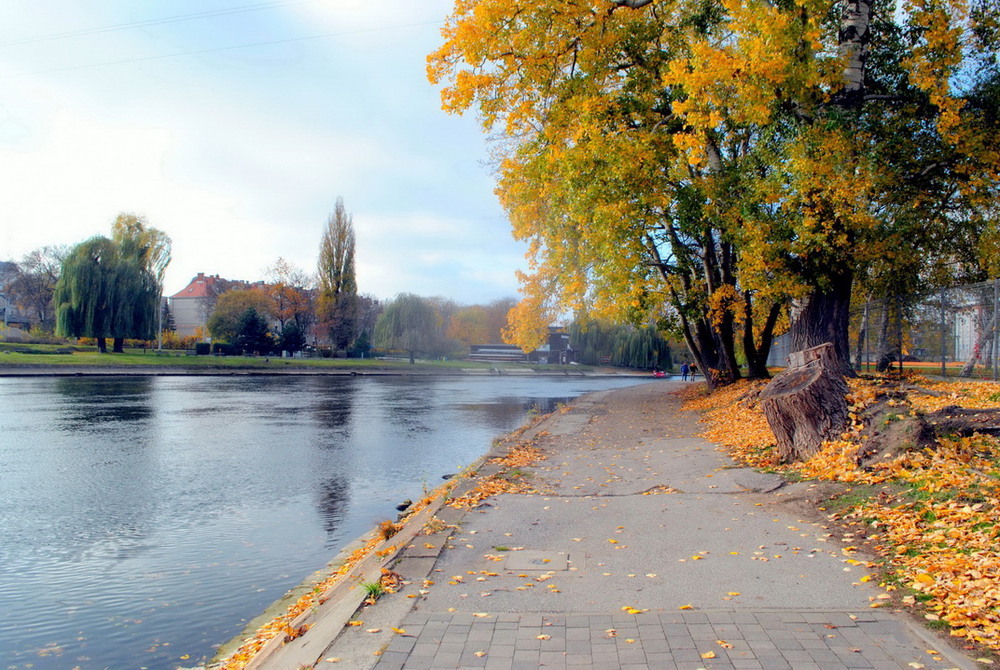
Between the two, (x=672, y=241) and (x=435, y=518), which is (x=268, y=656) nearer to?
(x=435, y=518)

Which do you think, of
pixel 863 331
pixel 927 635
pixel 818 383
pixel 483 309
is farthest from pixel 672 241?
pixel 483 309

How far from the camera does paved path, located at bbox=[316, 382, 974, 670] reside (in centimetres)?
364

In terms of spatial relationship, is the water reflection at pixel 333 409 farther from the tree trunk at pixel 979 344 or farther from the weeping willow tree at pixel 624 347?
the weeping willow tree at pixel 624 347

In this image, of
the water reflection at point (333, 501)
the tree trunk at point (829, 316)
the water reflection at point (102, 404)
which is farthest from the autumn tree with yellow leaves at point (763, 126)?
the water reflection at point (102, 404)

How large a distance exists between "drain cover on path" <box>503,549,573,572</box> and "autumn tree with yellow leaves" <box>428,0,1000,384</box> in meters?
9.58

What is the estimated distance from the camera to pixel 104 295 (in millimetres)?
49875

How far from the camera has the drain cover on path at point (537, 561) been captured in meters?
5.18

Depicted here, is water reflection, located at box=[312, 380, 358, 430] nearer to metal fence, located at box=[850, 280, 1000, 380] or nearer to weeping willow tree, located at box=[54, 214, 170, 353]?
metal fence, located at box=[850, 280, 1000, 380]

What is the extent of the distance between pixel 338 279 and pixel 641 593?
6987 cm

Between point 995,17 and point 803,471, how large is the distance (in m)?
12.0

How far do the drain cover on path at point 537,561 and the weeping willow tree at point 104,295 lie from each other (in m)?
52.1

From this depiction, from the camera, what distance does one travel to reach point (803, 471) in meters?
7.73

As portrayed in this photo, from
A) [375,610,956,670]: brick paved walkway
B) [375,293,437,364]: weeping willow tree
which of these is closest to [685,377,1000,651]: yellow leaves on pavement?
[375,610,956,670]: brick paved walkway

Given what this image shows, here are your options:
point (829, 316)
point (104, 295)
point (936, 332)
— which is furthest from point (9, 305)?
point (936, 332)
